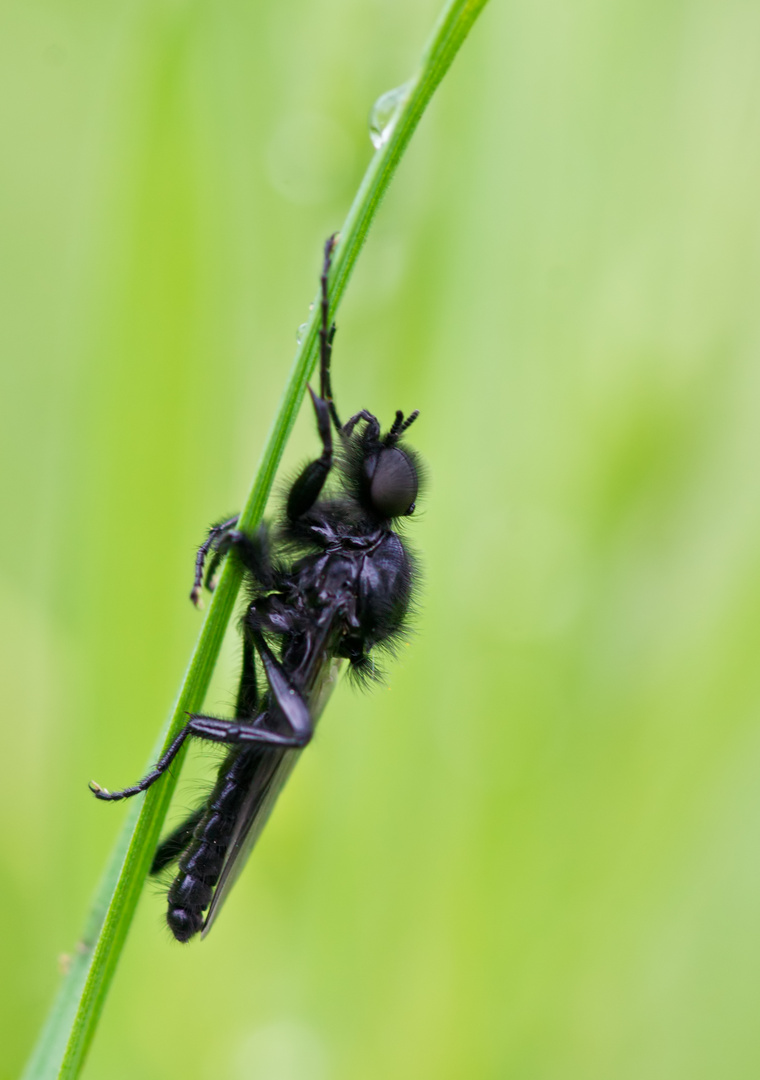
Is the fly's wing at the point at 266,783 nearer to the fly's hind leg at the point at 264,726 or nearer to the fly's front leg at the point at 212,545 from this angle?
the fly's hind leg at the point at 264,726

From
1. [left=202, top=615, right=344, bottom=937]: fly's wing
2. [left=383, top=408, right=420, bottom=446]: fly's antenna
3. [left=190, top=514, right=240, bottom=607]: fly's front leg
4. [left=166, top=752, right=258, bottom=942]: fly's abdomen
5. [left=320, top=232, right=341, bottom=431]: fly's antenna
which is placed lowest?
[left=166, top=752, right=258, bottom=942]: fly's abdomen

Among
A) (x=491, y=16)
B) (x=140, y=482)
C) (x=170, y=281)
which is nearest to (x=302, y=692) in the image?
(x=140, y=482)

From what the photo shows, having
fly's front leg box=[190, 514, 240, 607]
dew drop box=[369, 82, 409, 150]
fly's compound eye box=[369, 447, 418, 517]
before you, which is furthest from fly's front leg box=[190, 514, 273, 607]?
dew drop box=[369, 82, 409, 150]

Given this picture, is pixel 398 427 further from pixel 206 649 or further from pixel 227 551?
pixel 206 649

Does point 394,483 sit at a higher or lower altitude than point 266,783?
higher

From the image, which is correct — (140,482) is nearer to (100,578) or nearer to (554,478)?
(100,578)

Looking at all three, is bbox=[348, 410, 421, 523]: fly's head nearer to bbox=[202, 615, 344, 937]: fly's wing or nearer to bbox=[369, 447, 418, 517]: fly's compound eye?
bbox=[369, 447, 418, 517]: fly's compound eye

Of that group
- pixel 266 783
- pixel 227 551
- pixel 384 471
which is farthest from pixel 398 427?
pixel 266 783
